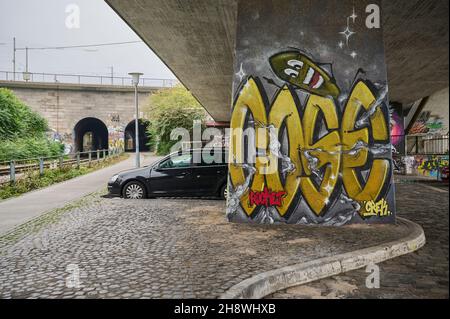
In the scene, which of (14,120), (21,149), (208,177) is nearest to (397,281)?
(208,177)

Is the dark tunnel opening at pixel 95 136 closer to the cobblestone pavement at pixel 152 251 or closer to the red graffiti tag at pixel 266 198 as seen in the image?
the cobblestone pavement at pixel 152 251

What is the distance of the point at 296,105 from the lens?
25.7 feet

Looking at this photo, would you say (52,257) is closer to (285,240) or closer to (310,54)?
(285,240)

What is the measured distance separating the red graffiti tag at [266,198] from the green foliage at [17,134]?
17.3 meters

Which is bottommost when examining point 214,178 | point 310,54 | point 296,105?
point 214,178

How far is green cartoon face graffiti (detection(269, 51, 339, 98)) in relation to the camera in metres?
7.79

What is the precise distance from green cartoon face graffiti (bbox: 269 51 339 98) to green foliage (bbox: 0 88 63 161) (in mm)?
17870

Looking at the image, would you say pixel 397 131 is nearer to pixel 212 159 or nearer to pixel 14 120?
pixel 212 159

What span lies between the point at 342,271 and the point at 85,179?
15299 mm

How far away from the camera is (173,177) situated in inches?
462

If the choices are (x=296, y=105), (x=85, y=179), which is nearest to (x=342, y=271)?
(x=296, y=105)

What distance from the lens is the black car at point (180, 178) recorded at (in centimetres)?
1162

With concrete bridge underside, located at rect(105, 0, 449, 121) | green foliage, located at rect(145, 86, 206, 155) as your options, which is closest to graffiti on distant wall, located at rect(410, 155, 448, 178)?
concrete bridge underside, located at rect(105, 0, 449, 121)
